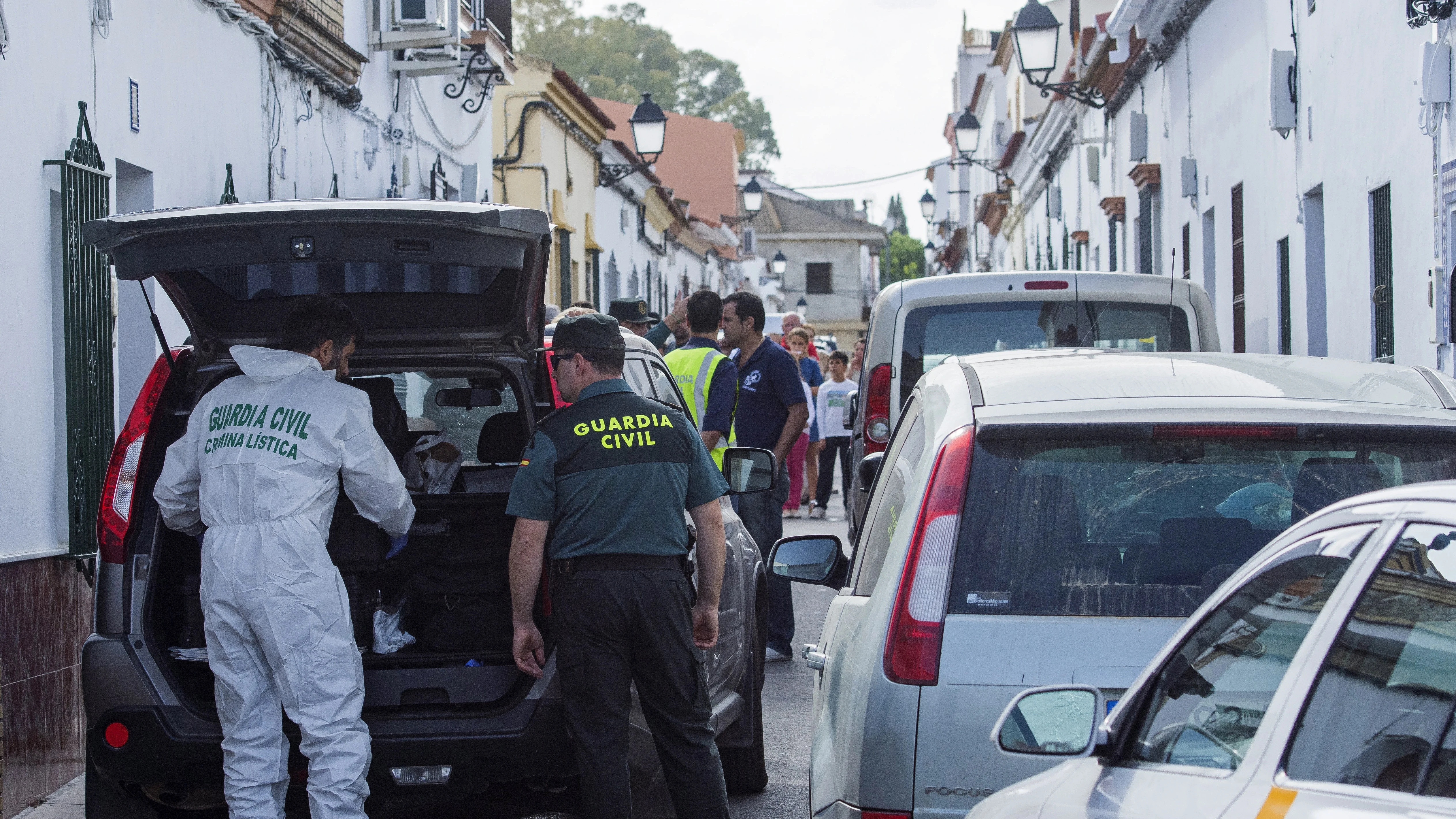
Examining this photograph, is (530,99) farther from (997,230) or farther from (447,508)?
(997,230)

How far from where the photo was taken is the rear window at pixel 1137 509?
10.4ft

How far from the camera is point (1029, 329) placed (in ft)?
25.9

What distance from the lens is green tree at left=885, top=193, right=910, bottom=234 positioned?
5940 inches

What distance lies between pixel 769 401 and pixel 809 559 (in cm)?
379

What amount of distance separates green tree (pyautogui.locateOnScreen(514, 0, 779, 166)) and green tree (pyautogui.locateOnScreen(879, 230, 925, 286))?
3545cm

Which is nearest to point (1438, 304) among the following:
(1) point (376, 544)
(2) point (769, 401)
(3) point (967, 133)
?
(2) point (769, 401)

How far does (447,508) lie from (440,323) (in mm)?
635

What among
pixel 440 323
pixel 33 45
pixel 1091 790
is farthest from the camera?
pixel 33 45

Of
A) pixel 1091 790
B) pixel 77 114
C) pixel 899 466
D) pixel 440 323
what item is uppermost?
pixel 77 114

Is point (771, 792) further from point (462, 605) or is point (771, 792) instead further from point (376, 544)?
point (376, 544)

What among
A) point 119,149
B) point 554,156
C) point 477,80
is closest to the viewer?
point 119,149

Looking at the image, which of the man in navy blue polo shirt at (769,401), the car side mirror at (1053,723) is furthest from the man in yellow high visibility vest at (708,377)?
the car side mirror at (1053,723)

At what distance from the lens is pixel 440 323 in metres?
5.28

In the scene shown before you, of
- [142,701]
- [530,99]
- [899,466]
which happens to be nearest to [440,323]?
[142,701]
